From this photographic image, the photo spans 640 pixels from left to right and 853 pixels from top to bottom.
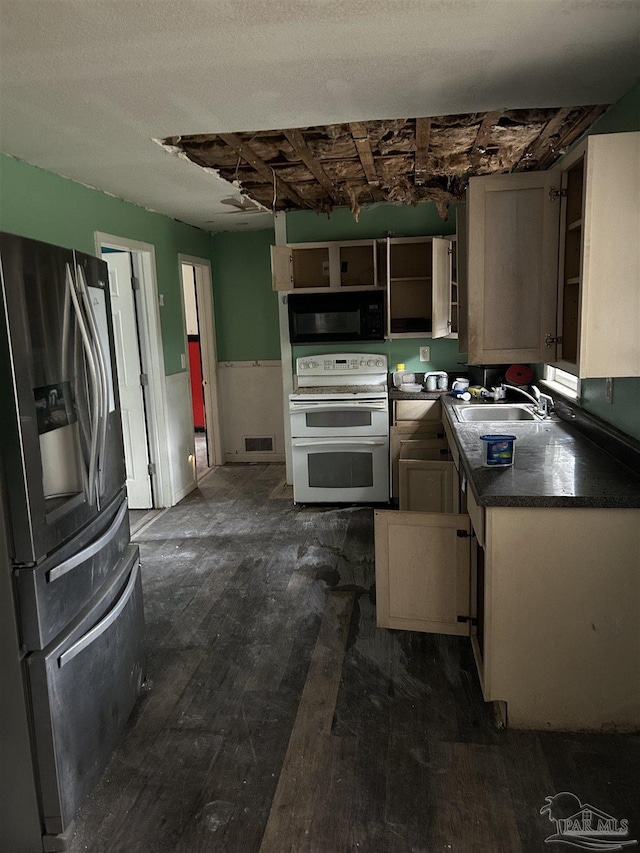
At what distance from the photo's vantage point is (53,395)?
180 cm

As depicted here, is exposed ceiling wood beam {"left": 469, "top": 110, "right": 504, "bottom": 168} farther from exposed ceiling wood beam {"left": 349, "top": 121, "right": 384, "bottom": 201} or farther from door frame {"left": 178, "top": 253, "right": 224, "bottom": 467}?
door frame {"left": 178, "top": 253, "right": 224, "bottom": 467}

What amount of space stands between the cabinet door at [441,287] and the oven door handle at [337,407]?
0.66 metres

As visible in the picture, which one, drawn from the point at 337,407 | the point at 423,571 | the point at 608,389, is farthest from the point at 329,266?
the point at 423,571

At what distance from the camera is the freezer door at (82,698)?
1.73 meters

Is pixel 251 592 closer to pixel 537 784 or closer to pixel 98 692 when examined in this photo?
pixel 98 692

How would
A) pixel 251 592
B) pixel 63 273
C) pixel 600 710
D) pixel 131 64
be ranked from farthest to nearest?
1. pixel 251 592
2. pixel 600 710
3. pixel 131 64
4. pixel 63 273

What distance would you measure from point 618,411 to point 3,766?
8.30 ft

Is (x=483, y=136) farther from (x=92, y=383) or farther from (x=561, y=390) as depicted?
(x=92, y=383)

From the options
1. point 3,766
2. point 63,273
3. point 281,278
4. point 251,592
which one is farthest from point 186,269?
point 3,766

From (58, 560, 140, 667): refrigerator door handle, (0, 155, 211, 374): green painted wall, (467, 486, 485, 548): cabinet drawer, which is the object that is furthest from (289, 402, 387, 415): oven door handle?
(58, 560, 140, 667): refrigerator door handle

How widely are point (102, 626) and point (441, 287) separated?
332 centimetres

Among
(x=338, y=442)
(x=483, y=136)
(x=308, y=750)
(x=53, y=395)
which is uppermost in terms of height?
(x=483, y=136)

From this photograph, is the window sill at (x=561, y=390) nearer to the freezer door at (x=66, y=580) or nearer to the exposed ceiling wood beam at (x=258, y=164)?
the exposed ceiling wood beam at (x=258, y=164)

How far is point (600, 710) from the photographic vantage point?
2.15 meters
